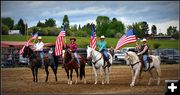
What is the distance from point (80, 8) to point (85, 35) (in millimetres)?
1436

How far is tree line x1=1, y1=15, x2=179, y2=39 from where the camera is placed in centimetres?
1215

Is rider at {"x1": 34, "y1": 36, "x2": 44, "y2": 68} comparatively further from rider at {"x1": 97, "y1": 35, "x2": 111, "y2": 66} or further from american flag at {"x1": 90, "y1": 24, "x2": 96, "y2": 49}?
rider at {"x1": 97, "y1": 35, "x2": 111, "y2": 66}

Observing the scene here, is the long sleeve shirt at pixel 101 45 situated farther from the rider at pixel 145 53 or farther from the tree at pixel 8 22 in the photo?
the tree at pixel 8 22

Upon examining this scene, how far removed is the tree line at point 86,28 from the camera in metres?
12.1

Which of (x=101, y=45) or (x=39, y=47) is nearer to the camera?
(x=101, y=45)

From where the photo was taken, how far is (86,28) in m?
12.9

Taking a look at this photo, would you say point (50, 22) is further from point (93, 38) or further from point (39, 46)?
point (93, 38)

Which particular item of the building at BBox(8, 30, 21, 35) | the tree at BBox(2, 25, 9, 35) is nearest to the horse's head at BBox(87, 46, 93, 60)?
the building at BBox(8, 30, 21, 35)

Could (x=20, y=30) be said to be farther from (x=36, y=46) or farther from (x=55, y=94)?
(x=55, y=94)

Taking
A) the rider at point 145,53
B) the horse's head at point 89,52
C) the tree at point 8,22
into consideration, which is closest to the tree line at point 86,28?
the tree at point 8,22

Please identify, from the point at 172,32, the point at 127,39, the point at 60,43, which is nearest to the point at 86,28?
the point at 60,43

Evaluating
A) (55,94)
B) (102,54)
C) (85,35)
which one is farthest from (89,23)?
(55,94)

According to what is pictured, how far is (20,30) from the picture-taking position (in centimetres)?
1326

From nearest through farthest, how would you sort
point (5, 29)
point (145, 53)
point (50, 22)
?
point (145, 53)
point (50, 22)
point (5, 29)
